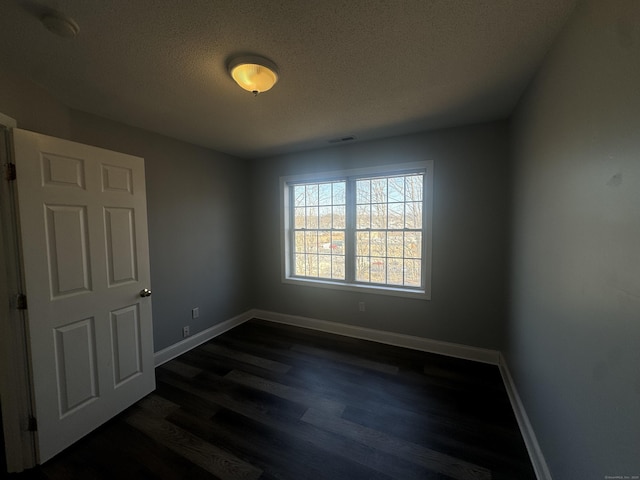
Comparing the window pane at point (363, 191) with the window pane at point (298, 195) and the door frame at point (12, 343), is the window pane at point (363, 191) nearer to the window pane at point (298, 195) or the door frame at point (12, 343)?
the window pane at point (298, 195)

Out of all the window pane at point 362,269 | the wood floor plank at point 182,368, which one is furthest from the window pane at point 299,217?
the wood floor plank at point 182,368

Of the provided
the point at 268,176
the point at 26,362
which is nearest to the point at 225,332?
the point at 26,362

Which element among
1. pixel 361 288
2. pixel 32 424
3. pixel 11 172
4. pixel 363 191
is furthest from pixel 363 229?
pixel 32 424

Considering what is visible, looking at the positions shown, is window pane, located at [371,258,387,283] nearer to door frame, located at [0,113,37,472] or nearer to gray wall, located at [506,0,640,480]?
gray wall, located at [506,0,640,480]

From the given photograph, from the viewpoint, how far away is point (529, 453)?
1612mm

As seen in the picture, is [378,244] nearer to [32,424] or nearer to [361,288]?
[361,288]

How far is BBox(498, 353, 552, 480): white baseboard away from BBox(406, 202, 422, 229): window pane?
1.62 metres

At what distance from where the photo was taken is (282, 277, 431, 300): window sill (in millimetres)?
2945

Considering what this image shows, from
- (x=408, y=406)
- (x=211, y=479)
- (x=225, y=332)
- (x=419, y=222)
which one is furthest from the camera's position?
(x=225, y=332)

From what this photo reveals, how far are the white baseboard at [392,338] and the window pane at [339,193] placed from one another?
1.65 m

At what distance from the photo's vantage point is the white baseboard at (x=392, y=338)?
8.82 feet

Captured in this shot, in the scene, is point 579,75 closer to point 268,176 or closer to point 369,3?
point 369,3

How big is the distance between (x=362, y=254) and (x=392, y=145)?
1379mm

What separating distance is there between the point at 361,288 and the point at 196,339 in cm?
214
